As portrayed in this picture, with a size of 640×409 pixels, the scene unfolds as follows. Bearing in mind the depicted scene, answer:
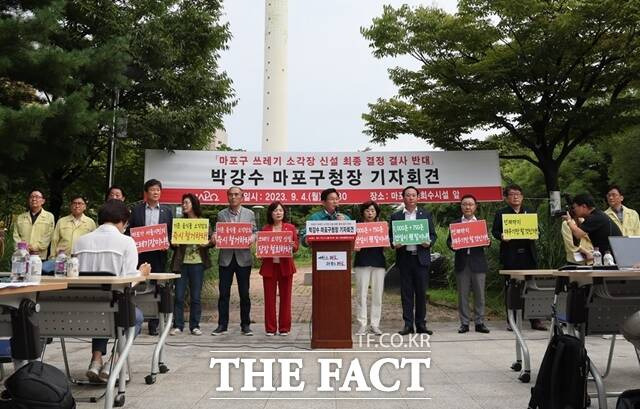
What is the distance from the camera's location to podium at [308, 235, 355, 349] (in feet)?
19.6

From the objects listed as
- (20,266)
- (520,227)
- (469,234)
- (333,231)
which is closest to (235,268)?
(333,231)

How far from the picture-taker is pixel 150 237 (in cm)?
664

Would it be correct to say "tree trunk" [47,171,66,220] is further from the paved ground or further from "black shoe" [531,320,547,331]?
"black shoe" [531,320,547,331]

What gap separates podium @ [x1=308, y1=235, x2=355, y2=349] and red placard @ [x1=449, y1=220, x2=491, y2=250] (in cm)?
187

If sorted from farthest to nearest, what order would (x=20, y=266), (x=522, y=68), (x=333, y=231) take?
1. (x=522, y=68)
2. (x=333, y=231)
3. (x=20, y=266)

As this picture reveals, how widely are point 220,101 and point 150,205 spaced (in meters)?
3.24

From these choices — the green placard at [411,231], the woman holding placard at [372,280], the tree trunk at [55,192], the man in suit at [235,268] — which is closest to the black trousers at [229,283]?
the man in suit at [235,268]

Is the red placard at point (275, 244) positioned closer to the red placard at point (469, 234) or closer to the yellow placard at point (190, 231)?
the yellow placard at point (190, 231)

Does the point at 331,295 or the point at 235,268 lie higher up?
the point at 235,268

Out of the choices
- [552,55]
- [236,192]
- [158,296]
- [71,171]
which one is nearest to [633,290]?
[158,296]

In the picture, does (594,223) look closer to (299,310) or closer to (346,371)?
(346,371)

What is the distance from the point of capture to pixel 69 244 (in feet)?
21.6

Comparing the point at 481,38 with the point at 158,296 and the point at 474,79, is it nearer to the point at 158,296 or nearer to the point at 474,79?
the point at 474,79

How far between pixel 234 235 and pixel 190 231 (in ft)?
1.81
